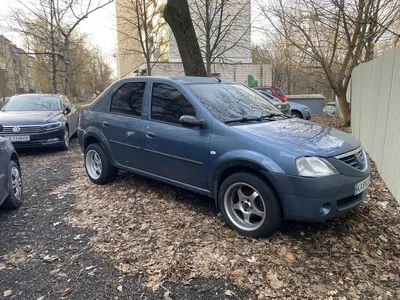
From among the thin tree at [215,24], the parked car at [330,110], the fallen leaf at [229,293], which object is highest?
the thin tree at [215,24]

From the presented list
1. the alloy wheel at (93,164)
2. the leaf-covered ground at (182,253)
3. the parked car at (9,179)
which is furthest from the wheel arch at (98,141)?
the parked car at (9,179)

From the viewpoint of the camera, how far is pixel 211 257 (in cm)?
326

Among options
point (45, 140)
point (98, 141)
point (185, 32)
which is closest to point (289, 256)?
point (98, 141)

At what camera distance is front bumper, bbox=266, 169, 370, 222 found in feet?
10.2

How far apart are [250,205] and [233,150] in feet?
2.07

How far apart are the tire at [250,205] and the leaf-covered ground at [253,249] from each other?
135mm

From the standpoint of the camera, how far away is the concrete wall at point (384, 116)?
480cm

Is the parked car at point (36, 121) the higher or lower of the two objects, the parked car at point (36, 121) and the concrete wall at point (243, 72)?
the lower

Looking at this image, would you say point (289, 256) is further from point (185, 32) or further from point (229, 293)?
point (185, 32)

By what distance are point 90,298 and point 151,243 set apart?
3.18 feet

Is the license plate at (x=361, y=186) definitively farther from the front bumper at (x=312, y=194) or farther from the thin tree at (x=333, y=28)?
the thin tree at (x=333, y=28)

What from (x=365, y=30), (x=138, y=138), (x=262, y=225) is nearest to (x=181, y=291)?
(x=262, y=225)

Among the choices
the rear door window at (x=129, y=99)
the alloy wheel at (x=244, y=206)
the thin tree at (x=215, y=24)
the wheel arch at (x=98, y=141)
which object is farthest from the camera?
the thin tree at (x=215, y=24)

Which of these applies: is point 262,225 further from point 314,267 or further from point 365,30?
point 365,30
